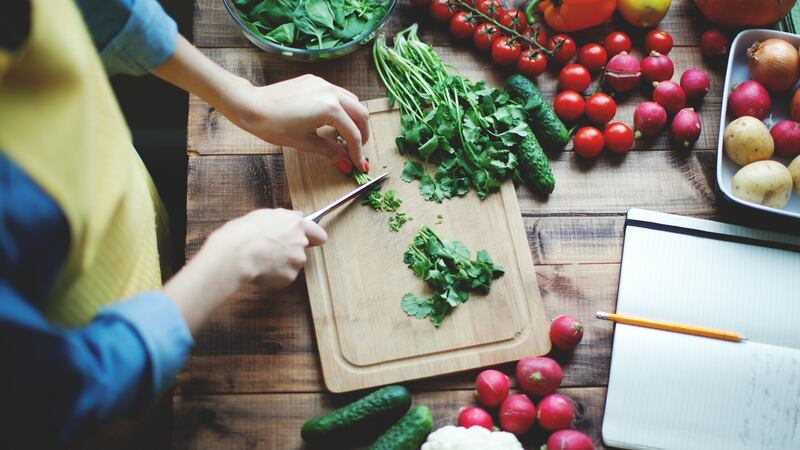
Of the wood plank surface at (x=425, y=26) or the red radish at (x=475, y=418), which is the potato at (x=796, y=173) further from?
the red radish at (x=475, y=418)

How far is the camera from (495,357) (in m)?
1.22

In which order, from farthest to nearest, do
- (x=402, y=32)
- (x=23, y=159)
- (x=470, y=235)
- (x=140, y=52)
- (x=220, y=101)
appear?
(x=402, y=32), (x=470, y=235), (x=220, y=101), (x=140, y=52), (x=23, y=159)

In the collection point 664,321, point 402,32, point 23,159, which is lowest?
point 664,321

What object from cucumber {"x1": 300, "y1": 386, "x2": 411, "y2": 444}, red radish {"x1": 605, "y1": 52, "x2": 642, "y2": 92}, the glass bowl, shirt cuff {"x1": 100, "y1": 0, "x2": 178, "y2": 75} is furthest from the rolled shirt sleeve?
red radish {"x1": 605, "y1": 52, "x2": 642, "y2": 92}

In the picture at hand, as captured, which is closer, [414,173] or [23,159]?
[23,159]

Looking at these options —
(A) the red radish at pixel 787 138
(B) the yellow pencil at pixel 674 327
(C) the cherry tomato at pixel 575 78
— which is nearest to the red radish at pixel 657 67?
(C) the cherry tomato at pixel 575 78

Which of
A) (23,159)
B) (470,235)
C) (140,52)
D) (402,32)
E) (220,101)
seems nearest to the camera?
(23,159)

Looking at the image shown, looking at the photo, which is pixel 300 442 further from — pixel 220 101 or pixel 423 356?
pixel 220 101

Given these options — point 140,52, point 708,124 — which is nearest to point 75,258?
point 140,52

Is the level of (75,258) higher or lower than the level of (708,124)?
higher

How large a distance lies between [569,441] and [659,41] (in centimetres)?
86

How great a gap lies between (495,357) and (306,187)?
490 mm

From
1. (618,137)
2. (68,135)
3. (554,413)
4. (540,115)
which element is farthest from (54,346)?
(618,137)

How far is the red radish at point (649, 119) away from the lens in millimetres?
1331
